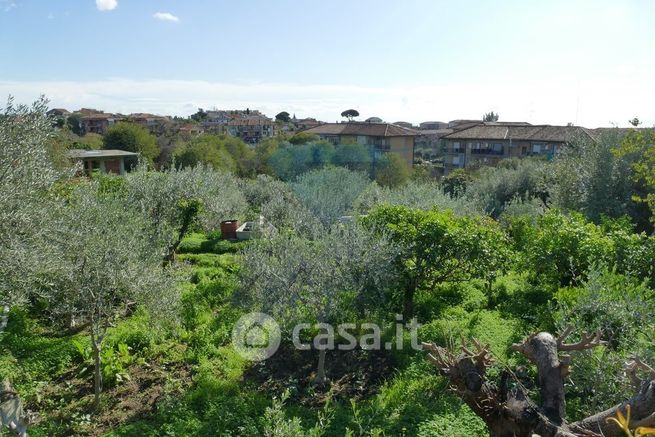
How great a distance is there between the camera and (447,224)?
10.1m

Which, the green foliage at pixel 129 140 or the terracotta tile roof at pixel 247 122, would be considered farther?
the terracotta tile roof at pixel 247 122

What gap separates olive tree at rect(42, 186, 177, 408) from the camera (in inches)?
281

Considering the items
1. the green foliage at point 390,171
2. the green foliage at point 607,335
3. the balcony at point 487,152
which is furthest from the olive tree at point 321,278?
the balcony at point 487,152

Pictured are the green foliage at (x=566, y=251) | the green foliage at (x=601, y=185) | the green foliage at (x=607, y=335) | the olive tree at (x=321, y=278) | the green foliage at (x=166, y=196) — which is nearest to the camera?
the green foliage at (x=607, y=335)

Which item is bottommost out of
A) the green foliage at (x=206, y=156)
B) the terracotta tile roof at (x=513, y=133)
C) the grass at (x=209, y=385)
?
the grass at (x=209, y=385)

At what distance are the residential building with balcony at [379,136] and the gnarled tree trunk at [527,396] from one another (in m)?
42.3

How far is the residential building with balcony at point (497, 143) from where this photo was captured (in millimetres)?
44062

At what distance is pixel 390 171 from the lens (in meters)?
32.7

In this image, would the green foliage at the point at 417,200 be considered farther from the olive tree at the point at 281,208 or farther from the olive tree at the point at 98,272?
the olive tree at the point at 98,272

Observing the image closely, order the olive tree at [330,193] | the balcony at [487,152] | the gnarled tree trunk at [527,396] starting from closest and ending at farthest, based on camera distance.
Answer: the gnarled tree trunk at [527,396], the olive tree at [330,193], the balcony at [487,152]

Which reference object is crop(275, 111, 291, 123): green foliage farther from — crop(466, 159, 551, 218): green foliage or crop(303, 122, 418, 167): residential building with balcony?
crop(466, 159, 551, 218): green foliage

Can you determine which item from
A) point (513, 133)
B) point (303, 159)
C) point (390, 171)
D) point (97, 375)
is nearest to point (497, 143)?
point (513, 133)

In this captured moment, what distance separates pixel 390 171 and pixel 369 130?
1845 cm

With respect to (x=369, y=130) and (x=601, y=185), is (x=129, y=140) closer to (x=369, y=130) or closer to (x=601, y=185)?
(x=369, y=130)
